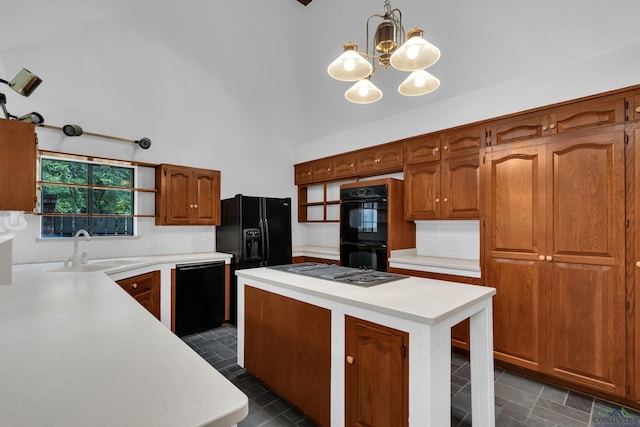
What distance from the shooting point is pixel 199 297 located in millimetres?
3631

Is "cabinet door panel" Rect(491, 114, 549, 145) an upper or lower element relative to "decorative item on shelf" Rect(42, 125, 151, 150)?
lower

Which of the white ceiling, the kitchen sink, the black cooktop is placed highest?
the white ceiling

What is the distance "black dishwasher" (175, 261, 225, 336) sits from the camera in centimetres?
349

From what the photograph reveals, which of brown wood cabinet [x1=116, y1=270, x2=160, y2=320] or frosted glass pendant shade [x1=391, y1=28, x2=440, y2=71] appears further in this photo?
brown wood cabinet [x1=116, y1=270, x2=160, y2=320]

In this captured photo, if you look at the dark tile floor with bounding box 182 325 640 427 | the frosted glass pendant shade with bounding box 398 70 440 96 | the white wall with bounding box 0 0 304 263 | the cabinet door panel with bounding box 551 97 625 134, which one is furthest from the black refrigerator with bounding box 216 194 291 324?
the cabinet door panel with bounding box 551 97 625 134

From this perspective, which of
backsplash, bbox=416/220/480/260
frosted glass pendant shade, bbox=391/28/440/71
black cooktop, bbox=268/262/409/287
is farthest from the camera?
backsplash, bbox=416/220/480/260

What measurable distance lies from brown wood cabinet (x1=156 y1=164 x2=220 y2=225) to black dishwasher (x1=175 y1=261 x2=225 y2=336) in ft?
2.15

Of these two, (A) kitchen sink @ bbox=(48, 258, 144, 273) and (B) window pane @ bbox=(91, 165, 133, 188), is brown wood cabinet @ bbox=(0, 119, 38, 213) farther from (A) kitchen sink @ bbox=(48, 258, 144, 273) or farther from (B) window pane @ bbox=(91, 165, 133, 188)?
(B) window pane @ bbox=(91, 165, 133, 188)

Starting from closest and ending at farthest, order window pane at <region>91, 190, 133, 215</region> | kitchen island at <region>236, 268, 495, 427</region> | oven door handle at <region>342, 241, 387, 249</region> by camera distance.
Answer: kitchen island at <region>236, 268, 495, 427</region> → window pane at <region>91, 190, 133, 215</region> → oven door handle at <region>342, 241, 387, 249</region>

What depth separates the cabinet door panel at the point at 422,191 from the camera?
136 inches

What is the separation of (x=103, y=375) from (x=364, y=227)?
132 inches

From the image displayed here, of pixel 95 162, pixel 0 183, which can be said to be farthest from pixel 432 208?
→ pixel 95 162

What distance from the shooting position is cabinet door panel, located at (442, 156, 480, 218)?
3.14 m

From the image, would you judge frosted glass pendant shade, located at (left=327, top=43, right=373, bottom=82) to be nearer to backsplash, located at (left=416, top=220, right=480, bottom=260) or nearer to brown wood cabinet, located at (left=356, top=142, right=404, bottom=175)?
brown wood cabinet, located at (left=356, top=142, right=404, bottom=175)
